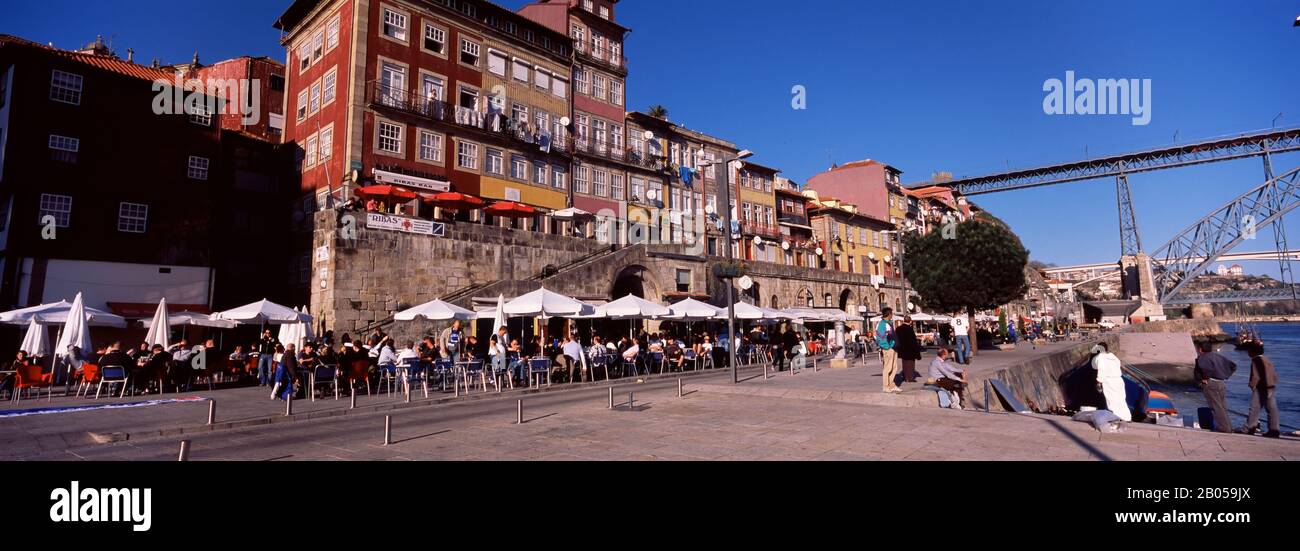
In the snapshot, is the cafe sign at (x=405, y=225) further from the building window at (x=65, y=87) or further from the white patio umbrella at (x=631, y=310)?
the building window at (x=65, y=87)

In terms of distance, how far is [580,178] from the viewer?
37.1 metres

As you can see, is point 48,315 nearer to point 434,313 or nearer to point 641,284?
point 434,313

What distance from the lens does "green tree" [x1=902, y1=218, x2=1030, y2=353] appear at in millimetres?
33219

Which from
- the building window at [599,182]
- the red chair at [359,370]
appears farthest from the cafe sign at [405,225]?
the building window at [599,182]

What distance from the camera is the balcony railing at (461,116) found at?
28.4 metres

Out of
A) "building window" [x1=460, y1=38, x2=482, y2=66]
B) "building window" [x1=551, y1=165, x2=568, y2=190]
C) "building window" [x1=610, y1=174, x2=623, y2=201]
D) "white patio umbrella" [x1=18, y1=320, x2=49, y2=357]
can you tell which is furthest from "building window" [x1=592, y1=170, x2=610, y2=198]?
"white patio umbrella" [x1=18, y1=320, x2=49, y2=357]

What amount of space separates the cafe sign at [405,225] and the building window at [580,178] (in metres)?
Result: 11.7

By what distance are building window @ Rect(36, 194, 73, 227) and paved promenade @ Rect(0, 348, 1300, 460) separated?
682 inches

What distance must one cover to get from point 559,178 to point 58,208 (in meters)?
21.4

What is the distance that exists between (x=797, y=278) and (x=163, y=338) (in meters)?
35.9

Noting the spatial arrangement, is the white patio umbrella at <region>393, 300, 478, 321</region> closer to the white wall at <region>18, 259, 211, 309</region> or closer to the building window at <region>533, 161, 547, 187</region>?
the white wall at <region>18, 259, 211, 309</region>

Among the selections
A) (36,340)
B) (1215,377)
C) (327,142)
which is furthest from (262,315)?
(1215,377)
